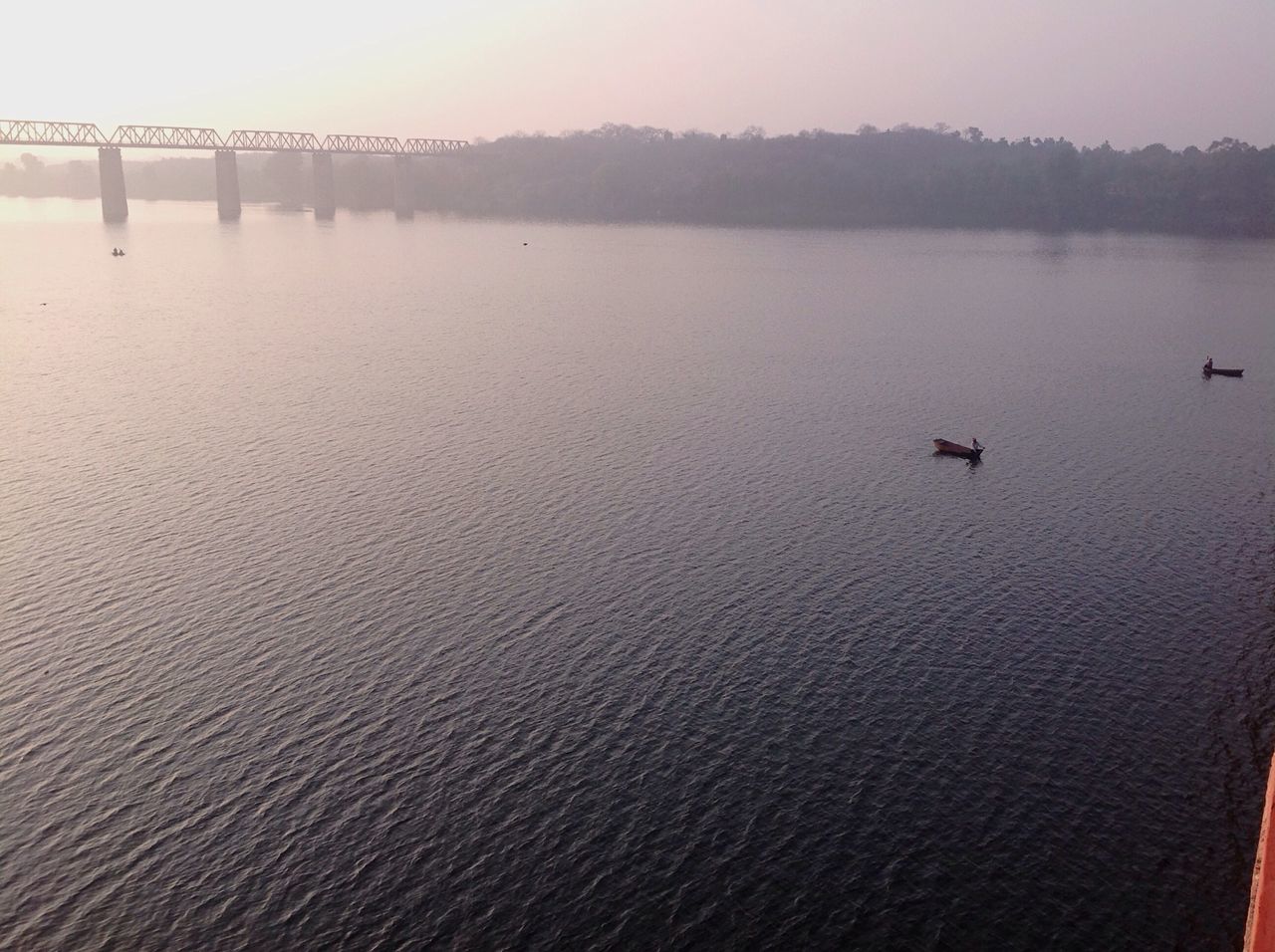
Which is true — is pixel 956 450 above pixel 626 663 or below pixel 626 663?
above

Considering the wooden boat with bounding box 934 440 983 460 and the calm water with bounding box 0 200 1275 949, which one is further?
the wooden boat with bounding box 934 440 983 460

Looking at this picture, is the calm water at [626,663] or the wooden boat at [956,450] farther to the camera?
the wooden boat at [956,450]

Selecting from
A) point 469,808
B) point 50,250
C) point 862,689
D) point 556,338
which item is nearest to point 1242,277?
point 556,338

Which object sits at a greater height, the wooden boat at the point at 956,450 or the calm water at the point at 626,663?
the wooden boat at the point at 956,450

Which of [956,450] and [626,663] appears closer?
[626,663]

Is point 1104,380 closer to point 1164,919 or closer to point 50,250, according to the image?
point 1164,919

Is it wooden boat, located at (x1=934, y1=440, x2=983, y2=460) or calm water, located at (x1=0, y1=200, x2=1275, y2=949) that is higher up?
wooden boat, located at (x1=934, y1=440, x2=983, y2=460)
